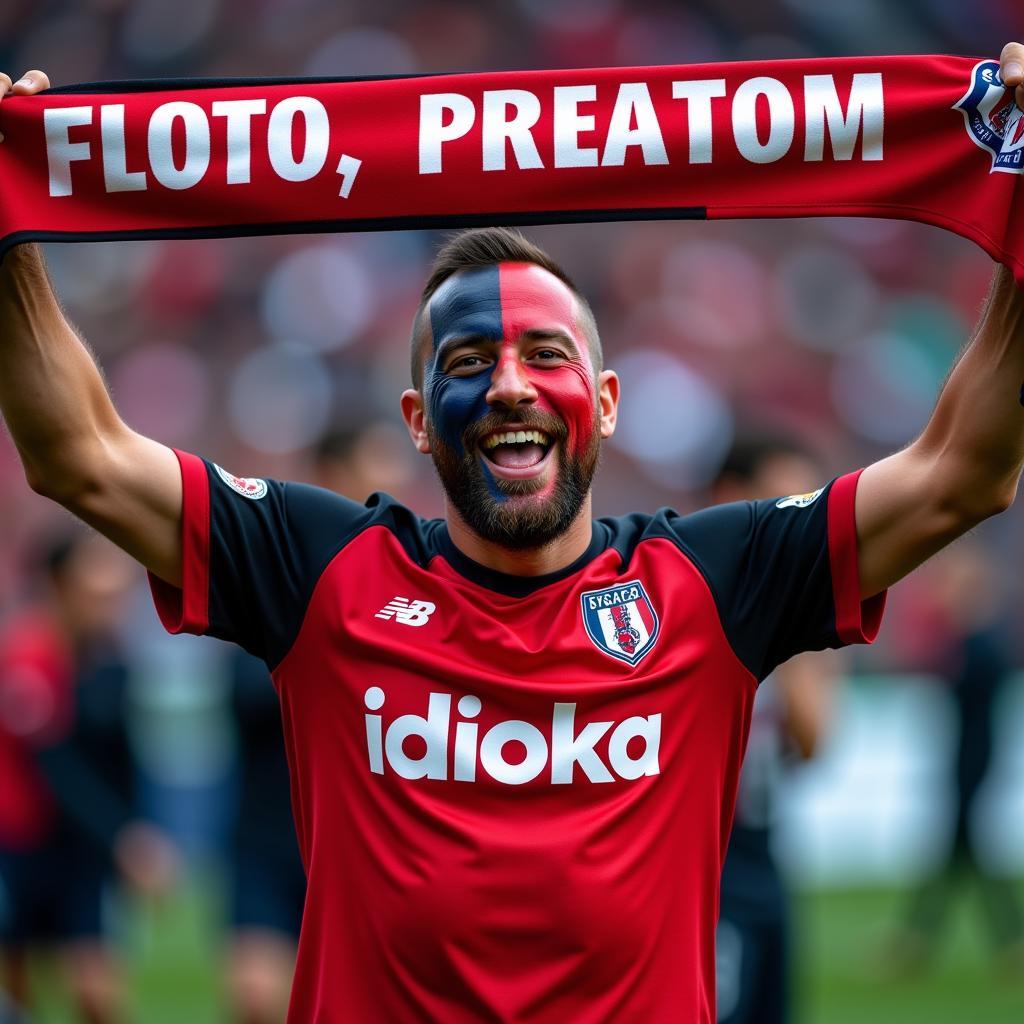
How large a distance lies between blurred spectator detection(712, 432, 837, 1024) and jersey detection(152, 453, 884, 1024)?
7.41 feet

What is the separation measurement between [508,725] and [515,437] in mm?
570

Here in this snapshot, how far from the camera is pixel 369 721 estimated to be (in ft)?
10.2

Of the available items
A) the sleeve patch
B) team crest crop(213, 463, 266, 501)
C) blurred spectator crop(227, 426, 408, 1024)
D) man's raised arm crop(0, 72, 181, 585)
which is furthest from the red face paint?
blurred spectator crop(227, 426, 408, 1024)

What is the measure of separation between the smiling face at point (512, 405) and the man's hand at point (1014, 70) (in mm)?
936

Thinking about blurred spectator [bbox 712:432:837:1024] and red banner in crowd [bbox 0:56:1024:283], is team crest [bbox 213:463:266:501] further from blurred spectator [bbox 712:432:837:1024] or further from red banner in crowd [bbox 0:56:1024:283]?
blurred spectator [bbox 712:432:837:1024]

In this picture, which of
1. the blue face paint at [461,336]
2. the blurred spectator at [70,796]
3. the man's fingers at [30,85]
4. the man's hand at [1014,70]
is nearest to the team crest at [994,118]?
the man's hand at [1014,70]

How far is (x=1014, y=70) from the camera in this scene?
310 centimetres

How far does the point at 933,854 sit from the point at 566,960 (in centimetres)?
899

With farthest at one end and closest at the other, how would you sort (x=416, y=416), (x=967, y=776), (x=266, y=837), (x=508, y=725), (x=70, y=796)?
(x=967, y=776) → (x=70, y=796) → (x=266, y=837) → (x=416, y=416) → (x=508, y=725)

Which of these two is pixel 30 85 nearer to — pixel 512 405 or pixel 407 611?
pixel 512 405

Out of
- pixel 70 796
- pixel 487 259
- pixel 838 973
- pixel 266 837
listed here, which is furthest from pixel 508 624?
pixel 838 973

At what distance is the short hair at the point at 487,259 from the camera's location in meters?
3.41

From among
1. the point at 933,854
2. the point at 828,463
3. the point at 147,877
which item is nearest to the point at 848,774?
the point at 933,854

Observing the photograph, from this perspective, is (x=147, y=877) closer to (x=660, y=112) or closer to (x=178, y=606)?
(x=178, y=606)
